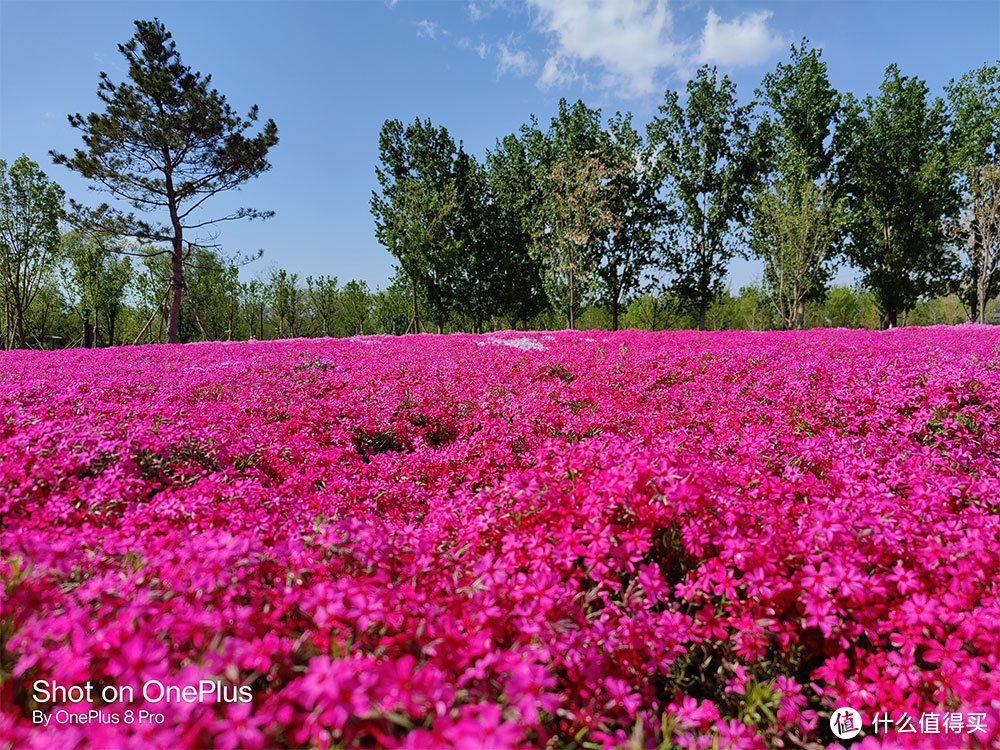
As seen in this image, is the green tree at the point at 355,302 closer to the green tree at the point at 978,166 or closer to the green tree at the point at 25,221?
the green tree at the point at 25,221

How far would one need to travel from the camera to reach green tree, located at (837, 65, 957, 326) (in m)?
31.8

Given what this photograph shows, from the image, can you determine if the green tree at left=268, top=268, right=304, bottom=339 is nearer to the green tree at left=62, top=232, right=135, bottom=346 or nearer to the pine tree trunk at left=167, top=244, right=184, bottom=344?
the green tree at left=62, top=232, right=135, bottom=346

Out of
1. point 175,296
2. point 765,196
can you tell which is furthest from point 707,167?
point 175,296

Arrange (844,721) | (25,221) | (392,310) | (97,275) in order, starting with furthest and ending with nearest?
(392,310) < (97,275) < (25,221) < (844,721)

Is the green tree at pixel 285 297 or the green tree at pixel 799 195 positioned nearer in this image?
the green tree at pixel 799 195

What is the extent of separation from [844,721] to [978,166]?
43.0 meters

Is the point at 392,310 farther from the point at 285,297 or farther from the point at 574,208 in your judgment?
the point at 574,208

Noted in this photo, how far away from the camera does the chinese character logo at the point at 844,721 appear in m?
2.00

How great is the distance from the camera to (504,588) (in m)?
2.08

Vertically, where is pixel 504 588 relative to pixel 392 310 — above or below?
below

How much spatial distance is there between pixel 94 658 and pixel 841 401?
621 cm

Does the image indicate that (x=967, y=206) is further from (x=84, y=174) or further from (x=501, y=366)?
(x=84, y=174)

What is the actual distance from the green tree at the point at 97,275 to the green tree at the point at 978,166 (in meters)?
59.2

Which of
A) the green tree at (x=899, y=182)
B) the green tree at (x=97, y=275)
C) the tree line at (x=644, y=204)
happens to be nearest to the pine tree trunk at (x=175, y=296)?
the tree line at (x=644, y=204)
